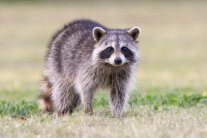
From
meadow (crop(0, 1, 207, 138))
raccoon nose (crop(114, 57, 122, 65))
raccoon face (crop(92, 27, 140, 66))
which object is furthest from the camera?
raccoon face (crop(92, 27, 140, 66))

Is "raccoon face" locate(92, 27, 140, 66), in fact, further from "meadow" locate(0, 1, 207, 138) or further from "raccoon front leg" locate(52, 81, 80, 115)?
"raccoon front leg" locate(52, 81, 80, 115)

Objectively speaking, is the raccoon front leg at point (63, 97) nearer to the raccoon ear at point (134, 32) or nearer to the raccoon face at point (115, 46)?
the raccoon face at point (115, 46)

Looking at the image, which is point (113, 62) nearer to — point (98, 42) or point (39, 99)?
A: point (98, 42)

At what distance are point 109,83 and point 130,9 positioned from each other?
3170 cm

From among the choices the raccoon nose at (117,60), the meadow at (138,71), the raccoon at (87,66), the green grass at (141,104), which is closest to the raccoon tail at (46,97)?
the raccoon at (87,66)

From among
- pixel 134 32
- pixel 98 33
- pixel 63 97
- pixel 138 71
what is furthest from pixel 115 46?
pixel 138 71

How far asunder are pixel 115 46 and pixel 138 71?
37.3 feet

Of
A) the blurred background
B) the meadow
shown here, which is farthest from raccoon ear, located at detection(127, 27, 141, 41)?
the blurred background

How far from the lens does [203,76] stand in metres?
16.6

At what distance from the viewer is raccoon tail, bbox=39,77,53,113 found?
8797 millimetres

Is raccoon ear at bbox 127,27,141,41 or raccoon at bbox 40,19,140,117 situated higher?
raccoon ear at bbox 127,27,141,41

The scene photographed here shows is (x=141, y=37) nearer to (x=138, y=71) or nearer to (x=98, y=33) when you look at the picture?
(x=138, y=71)

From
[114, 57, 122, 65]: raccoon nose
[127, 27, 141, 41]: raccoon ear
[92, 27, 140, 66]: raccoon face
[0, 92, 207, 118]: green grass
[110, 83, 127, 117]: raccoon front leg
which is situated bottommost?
[0, 92, 207, 118]: green grass

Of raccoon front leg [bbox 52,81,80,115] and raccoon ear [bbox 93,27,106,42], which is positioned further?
raccoon front leg [bbox 52,81,80,115]
